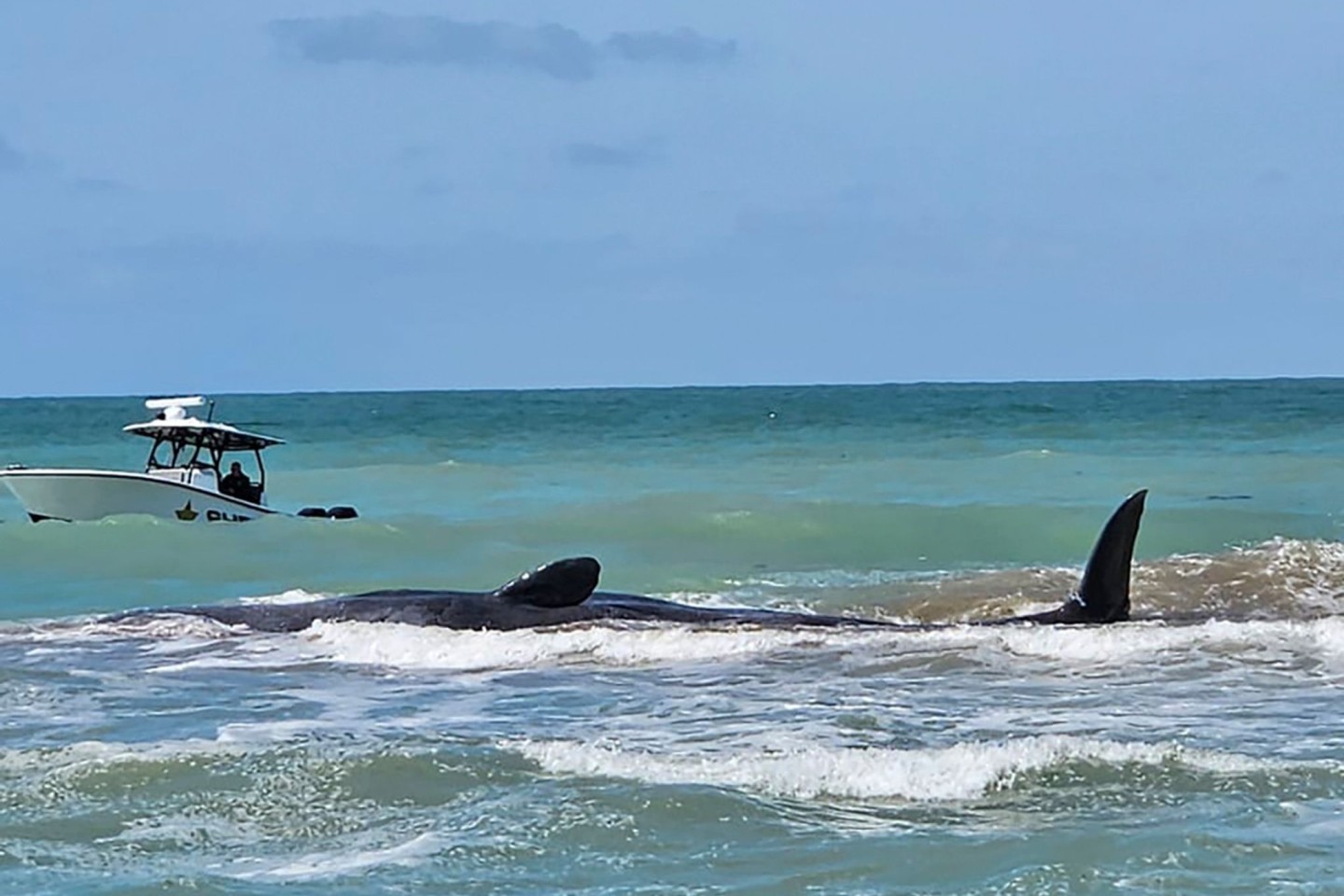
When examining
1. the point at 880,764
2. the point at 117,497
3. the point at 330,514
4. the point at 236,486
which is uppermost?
the point at 236,486

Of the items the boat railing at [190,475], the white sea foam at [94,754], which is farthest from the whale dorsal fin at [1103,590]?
the boat railing at [190,475]

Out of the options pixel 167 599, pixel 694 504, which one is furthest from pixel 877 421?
pixel 167 599

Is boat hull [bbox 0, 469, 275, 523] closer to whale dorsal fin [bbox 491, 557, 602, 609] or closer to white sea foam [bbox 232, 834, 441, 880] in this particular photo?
whale dorsal fin [bbox 491, 557, 602, 609]

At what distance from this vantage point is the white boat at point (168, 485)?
26.6 meters

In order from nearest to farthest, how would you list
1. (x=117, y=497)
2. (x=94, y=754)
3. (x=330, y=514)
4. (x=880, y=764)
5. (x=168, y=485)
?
(x=880, y=764), (x=94, y=754), (x=168, y=485), (x=117, y=497), (x=330, y=514)

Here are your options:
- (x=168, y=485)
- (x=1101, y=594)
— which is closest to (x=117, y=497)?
(x=168, y=485)

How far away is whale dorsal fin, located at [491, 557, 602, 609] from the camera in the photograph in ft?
49.0

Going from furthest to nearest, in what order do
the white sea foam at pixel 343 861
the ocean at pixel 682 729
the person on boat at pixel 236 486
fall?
the person on boat at pixel 236 486, the ocean at pixel 682 729, the white sea foam at pixel 343 861

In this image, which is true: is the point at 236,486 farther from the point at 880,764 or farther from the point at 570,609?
the point at 880,764

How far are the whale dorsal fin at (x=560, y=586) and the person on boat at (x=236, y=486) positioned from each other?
13.4 metres

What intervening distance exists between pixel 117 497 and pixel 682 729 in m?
18.6

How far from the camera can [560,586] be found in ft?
49.0

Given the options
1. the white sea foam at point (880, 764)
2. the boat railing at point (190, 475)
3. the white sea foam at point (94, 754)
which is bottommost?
the white sea foam at point (94, 754)

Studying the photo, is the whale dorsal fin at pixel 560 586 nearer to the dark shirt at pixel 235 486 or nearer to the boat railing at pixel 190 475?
the boat railing at pixel 190 475
